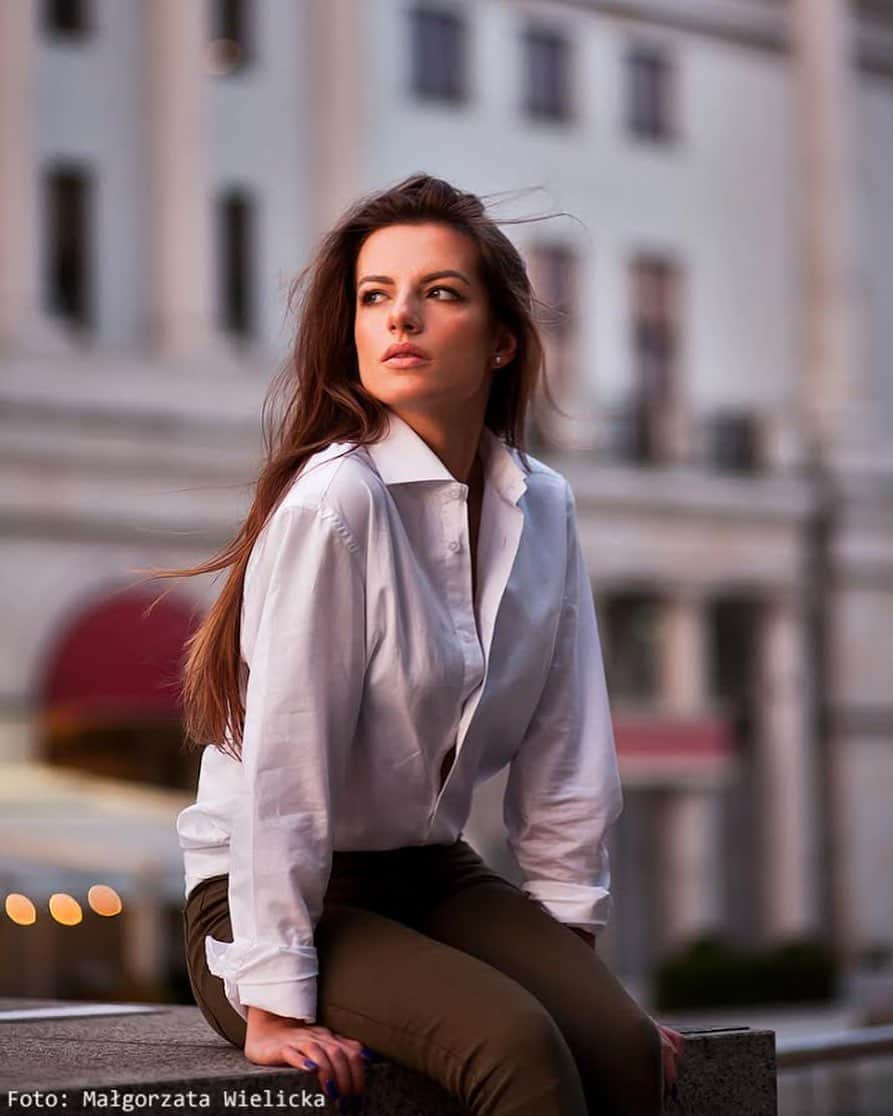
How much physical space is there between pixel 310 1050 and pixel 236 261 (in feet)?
81.2

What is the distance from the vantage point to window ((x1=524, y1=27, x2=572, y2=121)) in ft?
98.8

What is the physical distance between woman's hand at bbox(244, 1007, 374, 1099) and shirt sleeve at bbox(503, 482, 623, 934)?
595 millimetres

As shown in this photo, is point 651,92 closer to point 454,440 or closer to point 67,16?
point 67,16

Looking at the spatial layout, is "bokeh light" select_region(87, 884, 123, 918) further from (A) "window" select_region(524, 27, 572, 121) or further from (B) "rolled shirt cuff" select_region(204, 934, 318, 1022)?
(B) "rolled shirt cuff" select_region(204, 934, 318, 1022)

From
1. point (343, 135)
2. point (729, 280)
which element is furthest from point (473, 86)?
point (729, 280)

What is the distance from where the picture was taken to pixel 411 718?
3551 mm

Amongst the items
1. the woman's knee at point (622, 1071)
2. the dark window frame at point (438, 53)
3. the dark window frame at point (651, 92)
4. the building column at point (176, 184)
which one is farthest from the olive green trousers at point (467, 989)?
the dark window frame at point (651, 92)

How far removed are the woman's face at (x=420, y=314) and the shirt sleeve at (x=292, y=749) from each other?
0.37 metres

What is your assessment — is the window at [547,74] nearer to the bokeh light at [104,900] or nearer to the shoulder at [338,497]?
the bokeh light at [104,900]

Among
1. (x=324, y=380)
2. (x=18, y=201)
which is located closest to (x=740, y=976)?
(x=18, y=201)

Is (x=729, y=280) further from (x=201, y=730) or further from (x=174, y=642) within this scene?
(x=201, y=730)

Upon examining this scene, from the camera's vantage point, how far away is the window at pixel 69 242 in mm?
25844

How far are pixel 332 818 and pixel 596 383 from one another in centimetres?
2687

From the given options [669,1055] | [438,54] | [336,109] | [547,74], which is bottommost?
[669,1055]
